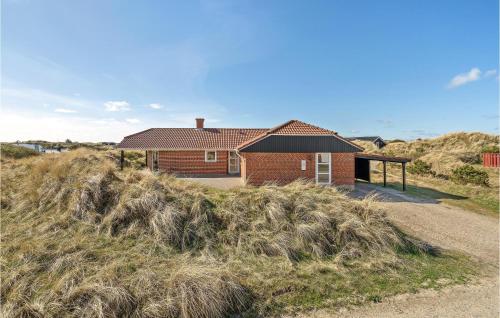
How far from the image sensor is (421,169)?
73.8 ft

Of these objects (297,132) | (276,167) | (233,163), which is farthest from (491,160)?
(233,163)

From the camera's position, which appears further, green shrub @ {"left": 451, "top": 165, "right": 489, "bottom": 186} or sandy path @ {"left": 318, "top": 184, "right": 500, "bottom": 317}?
green shrub @ {"left": 451, "top": 165, "right": 489, "bottom": 186}

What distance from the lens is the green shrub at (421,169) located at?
2214 cm

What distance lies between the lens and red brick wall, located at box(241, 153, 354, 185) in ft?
48.0

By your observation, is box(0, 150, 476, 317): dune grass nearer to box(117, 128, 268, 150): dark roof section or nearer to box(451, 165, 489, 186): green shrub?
box(117, 128, 268, 150): dark roof section

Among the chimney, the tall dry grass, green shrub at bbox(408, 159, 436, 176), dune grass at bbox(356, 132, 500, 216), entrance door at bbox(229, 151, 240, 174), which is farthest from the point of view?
the tall dry grass

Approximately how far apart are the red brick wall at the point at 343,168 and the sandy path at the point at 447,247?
105 centimetres

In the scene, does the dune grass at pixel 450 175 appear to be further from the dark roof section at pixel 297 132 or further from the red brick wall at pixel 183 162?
the red brick wall at pixel 183 162

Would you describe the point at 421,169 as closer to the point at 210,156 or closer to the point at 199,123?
the point at 210,156

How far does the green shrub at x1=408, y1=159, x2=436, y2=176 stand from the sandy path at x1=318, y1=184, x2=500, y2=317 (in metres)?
9.80

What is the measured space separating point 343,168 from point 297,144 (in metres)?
3.18

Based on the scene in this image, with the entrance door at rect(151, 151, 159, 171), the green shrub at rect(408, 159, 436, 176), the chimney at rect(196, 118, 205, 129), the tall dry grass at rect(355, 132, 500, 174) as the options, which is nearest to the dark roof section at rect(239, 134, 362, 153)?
the entrance door at rect(151, 151, 159, 171)

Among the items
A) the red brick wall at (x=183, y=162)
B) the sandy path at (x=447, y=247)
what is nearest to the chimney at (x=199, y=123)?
the red brick wall at (x=183, y=162)

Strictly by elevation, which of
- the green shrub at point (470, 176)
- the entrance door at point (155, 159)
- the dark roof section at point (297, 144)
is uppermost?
the dark roof section at point (297, 144)
